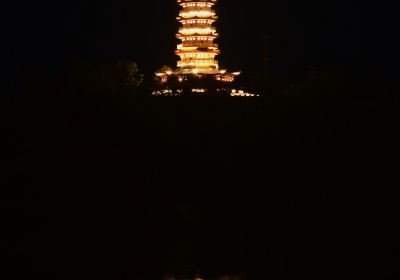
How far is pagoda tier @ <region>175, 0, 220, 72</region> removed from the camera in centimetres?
5447

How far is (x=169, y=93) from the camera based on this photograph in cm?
4644

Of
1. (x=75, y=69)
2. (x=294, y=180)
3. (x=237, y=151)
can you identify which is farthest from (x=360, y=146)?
(x=75, y=69)

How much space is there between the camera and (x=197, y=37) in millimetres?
54719

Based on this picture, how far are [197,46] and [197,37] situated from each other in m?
0.54

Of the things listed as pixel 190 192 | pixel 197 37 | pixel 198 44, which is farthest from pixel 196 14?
pixel 190 192

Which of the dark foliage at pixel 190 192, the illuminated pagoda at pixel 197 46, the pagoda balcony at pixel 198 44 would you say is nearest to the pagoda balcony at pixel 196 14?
the illuminated pagoda at pixel 197 46

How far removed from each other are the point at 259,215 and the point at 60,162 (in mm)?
5521

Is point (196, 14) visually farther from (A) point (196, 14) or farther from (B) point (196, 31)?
(B) point (196, 31)

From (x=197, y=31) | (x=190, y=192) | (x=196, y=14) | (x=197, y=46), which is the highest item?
(x=196, y=14)

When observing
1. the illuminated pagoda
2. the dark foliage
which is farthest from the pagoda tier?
the dark foliage

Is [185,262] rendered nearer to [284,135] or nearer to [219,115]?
[284,135]

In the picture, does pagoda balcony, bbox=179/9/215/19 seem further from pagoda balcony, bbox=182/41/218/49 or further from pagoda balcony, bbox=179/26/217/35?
pagoda balcony, bbox=182/41/218/49

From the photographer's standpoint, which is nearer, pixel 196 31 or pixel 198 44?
pixel 198 44

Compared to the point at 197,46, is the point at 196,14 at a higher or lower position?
higher
